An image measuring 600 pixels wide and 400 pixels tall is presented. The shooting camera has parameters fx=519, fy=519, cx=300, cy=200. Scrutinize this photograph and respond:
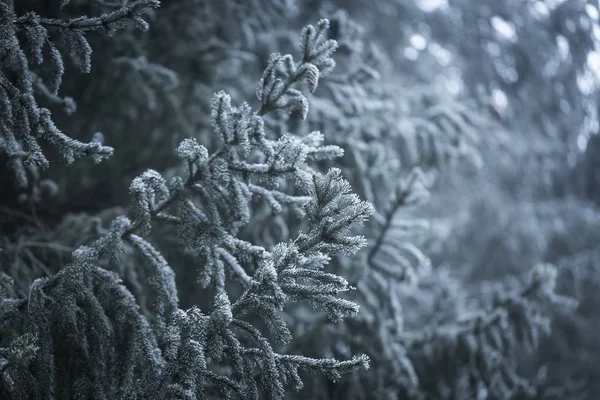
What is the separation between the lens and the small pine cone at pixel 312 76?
1931mm

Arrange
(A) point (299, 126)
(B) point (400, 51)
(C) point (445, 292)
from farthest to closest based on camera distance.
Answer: (B) point (400, 51)
(C) point (445, 292)
(A) point (299, 126)

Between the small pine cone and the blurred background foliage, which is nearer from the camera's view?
the small pine cone

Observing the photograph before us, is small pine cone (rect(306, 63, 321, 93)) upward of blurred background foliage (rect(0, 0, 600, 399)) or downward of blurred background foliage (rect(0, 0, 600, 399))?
downward

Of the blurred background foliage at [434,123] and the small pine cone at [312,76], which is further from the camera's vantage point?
the blurred background foliage at [434,123]

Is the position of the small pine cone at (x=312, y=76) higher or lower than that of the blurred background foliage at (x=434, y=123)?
lower

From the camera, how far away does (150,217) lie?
1.96 m

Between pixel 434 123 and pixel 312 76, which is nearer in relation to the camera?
pixel 312 76

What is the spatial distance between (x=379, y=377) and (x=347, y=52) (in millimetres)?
2112

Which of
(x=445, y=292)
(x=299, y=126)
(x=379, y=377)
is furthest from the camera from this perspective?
(x=445, y=292)

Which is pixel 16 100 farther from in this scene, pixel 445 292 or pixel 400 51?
pixel 400 51

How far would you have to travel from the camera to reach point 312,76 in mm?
1949

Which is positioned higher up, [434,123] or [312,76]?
[434,123]

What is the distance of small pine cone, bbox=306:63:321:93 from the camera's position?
193 cm

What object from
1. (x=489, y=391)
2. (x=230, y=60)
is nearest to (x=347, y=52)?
(x=230, y=60)
